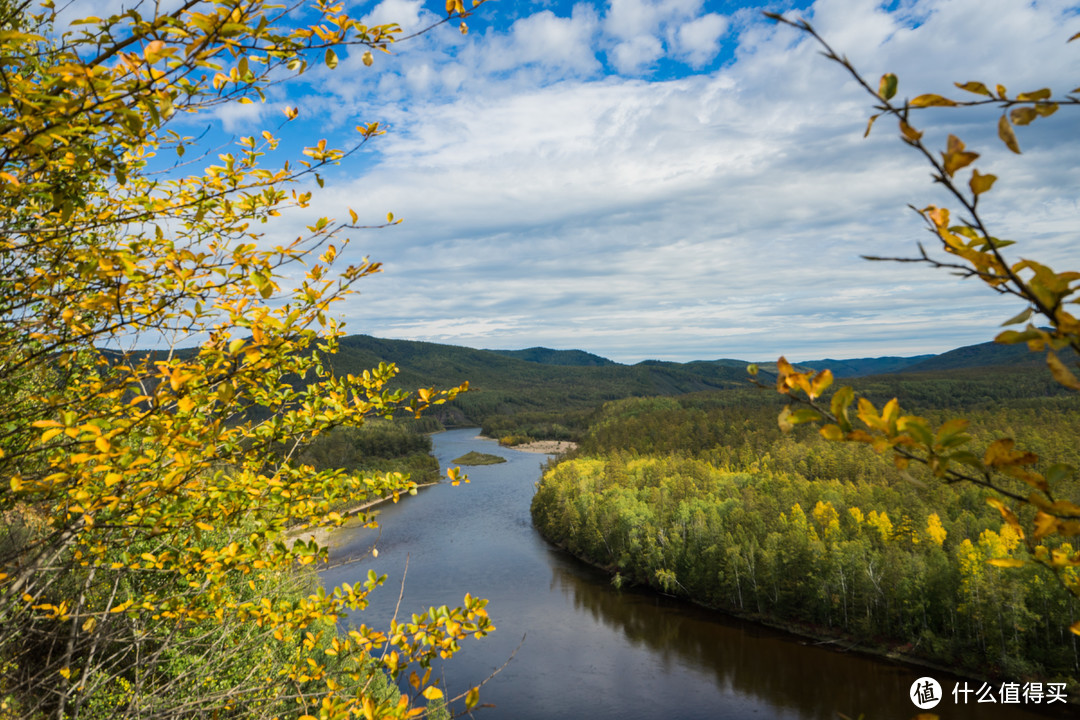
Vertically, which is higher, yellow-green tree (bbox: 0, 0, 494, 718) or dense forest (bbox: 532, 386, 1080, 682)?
yellow-green tree (bbox: 0, 0, 494, 718)

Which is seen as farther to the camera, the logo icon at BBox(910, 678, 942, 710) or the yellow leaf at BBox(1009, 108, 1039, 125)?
the logo icon at BBox(910, 678, 942, 710)

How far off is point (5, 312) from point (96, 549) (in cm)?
129

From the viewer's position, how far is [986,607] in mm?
24047

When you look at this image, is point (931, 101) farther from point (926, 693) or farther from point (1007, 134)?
point (926, 693)

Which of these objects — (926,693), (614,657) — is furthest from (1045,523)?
(926,693)

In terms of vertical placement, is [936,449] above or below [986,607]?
above

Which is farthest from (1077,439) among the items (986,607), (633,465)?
(633,465)

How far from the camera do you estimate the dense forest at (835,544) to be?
23.9 m

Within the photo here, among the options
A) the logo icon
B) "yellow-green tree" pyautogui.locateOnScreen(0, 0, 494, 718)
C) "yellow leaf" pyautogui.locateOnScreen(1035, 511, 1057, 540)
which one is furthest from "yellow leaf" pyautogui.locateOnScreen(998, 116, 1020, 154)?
the logo icon

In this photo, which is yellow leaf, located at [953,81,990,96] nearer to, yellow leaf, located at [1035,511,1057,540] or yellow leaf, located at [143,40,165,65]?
yellow leaf, located at [1035,511,1057,540]

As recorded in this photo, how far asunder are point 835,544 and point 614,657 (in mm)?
12485

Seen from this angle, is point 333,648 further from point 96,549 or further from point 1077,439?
point 1077,439

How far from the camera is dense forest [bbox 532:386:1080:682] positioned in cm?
2394

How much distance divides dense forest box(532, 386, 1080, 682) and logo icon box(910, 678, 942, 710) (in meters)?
1.81
